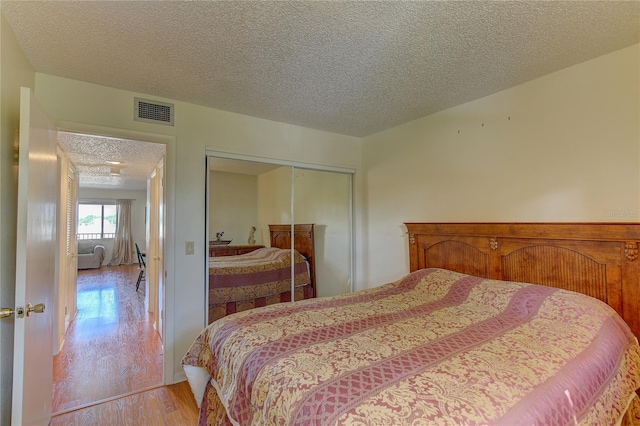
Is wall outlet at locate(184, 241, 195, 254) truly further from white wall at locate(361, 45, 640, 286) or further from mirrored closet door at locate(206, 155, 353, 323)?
white wall at locate(361, 45, 640, 286)

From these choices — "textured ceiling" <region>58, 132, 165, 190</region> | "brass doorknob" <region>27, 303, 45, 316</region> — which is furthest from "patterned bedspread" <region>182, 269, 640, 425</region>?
"textured ceiling" <region>58, 132, 165, 190</region>

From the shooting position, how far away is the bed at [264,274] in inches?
110

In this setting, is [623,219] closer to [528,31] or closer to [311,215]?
[528,31]

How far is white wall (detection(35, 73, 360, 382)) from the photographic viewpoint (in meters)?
2.18

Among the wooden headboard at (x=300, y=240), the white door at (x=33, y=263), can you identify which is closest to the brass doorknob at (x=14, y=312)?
the white door at (x=33, y=263)

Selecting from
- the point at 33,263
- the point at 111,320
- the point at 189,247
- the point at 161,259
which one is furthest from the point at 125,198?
the point at 33,263

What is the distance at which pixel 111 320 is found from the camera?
13.3 feet

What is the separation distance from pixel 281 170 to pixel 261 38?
1640 millimetres

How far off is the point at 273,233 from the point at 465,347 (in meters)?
2.26

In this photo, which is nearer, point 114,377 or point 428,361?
point 428,361

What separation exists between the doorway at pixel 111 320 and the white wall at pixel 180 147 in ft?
0.51

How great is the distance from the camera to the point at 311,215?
350 centimetres

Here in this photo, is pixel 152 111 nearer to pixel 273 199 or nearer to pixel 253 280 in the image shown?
pixel 273 199

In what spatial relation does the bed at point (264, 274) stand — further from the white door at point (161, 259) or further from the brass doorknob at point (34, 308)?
the brass doorknob at point (34, 308)
